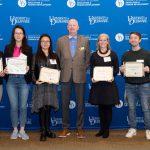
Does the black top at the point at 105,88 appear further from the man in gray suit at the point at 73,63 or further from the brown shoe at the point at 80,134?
the brown shoe at the point at 80,134

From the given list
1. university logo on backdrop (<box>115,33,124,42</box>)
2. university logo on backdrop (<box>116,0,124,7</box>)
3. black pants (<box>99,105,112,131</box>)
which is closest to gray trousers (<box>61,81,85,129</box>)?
black pants (<box>99,105,112,131</box>)

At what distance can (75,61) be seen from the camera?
16.0 feet

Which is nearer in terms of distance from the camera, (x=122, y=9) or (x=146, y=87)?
(x=146, y=87)

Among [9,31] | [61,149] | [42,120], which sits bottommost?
[61,149]

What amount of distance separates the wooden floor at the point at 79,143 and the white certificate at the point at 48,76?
90 centimetres

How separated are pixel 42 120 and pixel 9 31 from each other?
1.74 m

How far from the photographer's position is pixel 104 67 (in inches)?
187

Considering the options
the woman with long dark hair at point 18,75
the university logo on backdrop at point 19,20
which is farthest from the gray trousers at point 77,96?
the university logo on backdrop at point 19,20

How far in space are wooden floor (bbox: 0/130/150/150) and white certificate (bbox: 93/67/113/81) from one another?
0.94 m

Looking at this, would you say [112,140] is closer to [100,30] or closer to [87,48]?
[87,48]

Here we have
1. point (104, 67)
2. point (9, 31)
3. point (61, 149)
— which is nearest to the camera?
point (61, 149)

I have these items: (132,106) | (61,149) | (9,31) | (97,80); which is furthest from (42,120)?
(9,31)

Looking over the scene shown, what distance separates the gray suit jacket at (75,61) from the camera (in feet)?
16.0

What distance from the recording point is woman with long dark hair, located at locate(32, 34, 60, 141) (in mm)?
4676
